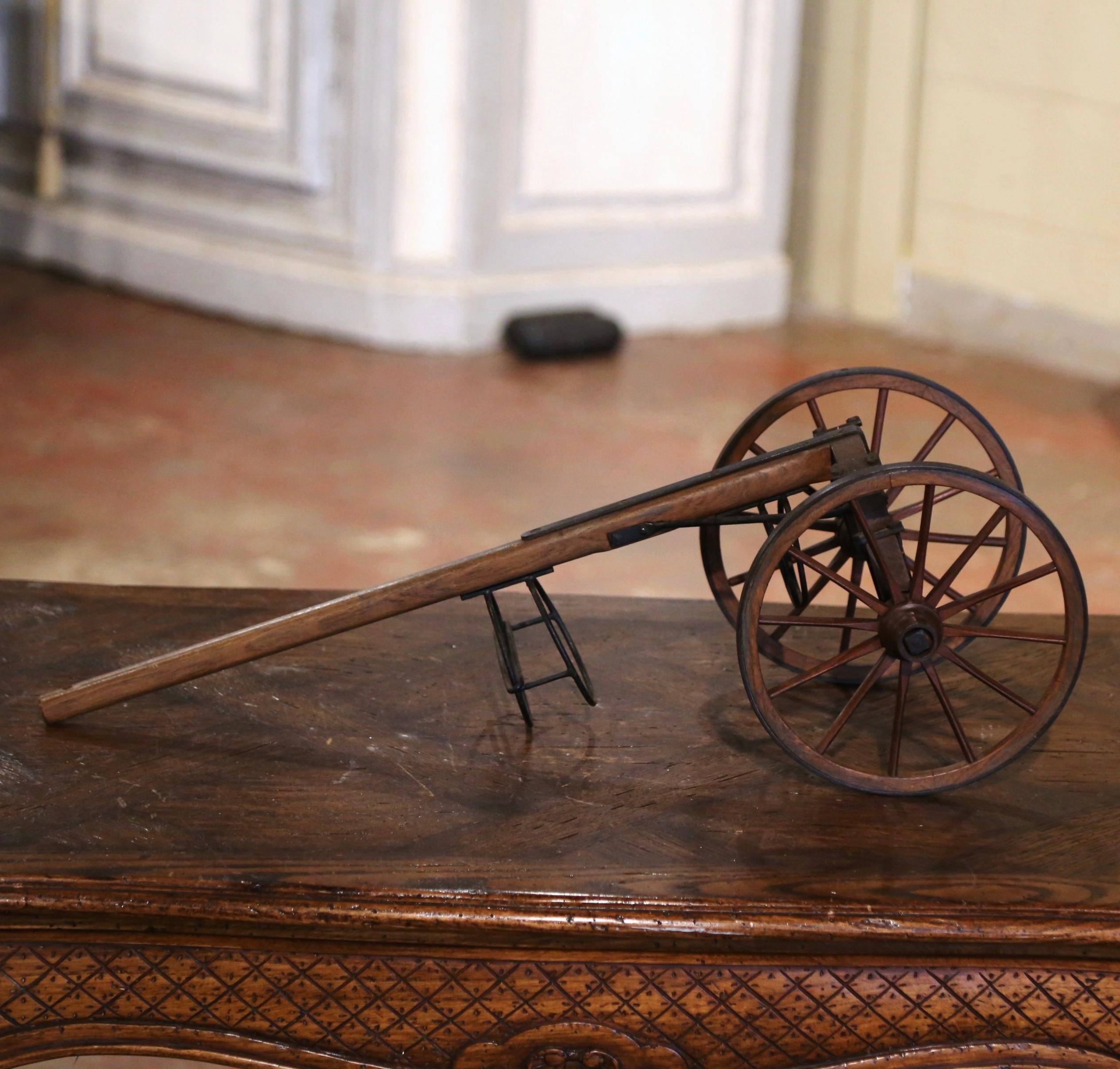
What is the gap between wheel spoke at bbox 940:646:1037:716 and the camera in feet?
4.12

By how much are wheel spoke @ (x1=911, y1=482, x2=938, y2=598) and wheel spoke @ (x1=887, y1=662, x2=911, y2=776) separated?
0.20 feet

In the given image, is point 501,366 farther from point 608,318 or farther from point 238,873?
point 238,873

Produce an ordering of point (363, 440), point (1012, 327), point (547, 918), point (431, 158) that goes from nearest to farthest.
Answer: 1. point (547, 918)
2. point (363, 440)
3. point (431, 158)
4. point (1012, 327)

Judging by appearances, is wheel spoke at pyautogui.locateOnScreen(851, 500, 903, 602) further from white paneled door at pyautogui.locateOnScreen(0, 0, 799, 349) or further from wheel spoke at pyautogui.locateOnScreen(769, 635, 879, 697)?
white paneled door at pyautogui.locateOnScreen(0, 0, 799, 349)

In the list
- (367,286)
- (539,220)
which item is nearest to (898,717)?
(367,286)

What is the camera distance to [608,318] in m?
4.77

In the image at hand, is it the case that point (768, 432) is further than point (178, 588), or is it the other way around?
point (768, 432)

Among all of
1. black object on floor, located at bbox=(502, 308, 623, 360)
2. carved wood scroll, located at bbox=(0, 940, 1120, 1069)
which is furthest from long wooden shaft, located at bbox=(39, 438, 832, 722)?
black object on floor, located at bbox=(502, 308, 623, 360)

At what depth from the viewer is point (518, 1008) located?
4.00 ft

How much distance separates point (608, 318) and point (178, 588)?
3170mm

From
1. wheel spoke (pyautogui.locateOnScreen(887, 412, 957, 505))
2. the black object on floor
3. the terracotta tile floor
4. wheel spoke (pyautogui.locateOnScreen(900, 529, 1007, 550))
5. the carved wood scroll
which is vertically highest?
wheel spoke (pyautogui.locateOnScreen(887, 412, 957, 505))

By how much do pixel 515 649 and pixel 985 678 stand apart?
0.43 m

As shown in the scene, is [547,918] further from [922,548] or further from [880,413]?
[880,413]

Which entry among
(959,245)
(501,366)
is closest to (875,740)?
(501,366)
